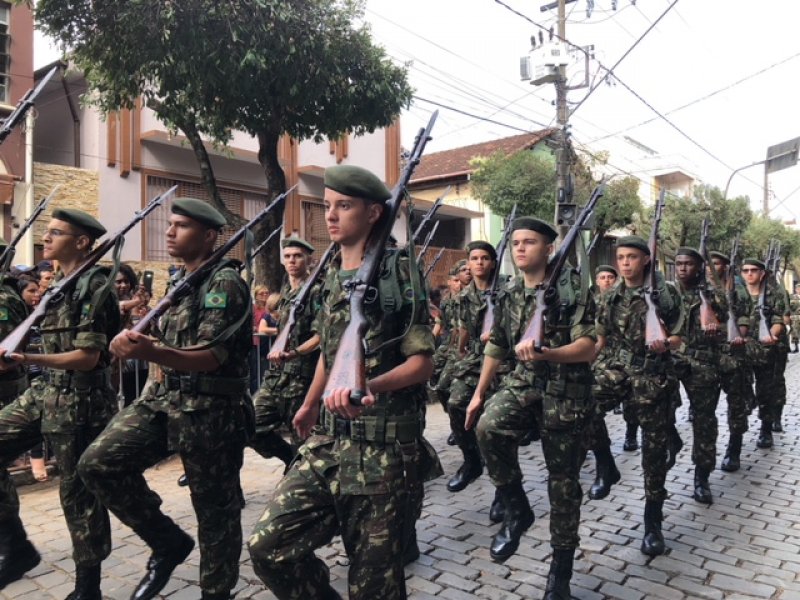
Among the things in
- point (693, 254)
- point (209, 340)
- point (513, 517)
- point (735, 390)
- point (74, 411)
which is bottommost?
point (513, 517)

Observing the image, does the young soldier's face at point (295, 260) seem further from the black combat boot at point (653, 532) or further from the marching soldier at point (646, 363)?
the black combat boot at point (653, 532)

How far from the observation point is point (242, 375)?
3.52 m

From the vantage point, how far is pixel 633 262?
16.3 ft

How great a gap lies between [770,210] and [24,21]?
3203 centimetres

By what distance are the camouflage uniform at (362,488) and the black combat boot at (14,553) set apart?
2232 millimetres

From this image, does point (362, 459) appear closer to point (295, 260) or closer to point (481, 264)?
point (295, 260)

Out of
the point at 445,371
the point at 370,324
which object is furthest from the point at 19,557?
the point at 445,371

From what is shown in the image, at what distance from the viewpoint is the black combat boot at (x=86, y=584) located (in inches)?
135

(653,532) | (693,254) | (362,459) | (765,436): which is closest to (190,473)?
(362,459)

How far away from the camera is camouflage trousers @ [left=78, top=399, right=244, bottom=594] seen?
322 cm

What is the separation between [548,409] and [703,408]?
2.43 metres

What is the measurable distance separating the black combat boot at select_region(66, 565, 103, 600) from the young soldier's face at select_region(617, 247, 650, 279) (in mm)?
4022

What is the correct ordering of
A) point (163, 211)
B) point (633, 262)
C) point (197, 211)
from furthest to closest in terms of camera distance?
point (163, 211)
point (633, 262)
point (197, 211)

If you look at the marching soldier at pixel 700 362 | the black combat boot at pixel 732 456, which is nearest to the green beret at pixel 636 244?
the marching soldier at pixel 700 362
